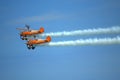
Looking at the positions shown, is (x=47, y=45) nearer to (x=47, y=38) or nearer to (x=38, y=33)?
(x=47, y=38)

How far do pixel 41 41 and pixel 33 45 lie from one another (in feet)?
10.1

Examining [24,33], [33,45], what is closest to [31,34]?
[24,33]

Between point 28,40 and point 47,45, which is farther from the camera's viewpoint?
point 28,40

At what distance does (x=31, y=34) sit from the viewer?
100688mm

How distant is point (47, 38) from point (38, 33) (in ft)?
25.7

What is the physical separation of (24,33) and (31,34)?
276cm

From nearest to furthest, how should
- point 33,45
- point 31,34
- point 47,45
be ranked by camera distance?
point 47,45, point 33,45, point 31,34

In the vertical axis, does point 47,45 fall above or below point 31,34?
below

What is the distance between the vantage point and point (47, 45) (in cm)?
8700

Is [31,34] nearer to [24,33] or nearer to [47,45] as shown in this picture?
[24,33]

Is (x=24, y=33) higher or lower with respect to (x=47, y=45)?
higher

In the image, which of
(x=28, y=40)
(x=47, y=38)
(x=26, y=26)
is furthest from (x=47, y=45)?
(x=26, y=26)

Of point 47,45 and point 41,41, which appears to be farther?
point 41,41

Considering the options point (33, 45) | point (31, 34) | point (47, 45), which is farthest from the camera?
point (31, 34)
